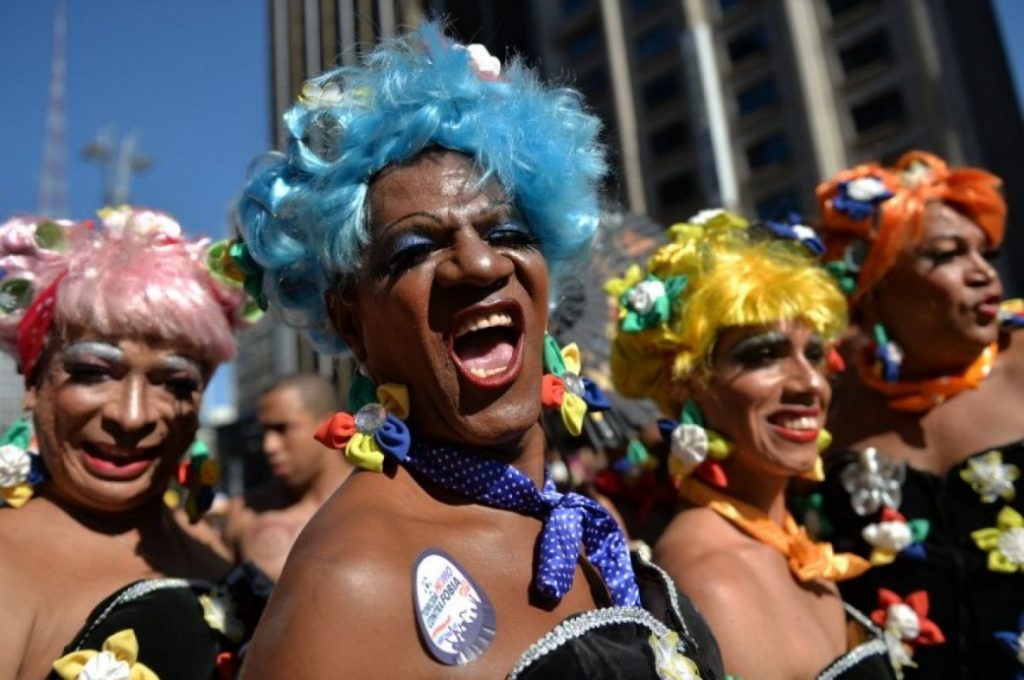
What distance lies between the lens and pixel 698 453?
2.66m

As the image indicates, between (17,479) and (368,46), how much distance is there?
1.51 m

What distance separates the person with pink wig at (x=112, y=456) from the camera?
2.09m

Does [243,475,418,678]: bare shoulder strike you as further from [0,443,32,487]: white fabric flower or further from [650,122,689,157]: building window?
[650,122,689,157]: building window

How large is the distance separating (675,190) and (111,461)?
1202 inches

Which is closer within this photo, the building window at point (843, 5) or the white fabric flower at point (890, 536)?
the white fabric flower at point (890, 536)

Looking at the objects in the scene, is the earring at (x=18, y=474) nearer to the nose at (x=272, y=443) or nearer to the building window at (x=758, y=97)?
the nose at (x=272, y=443)

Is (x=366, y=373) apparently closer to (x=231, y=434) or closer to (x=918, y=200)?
(x=918, y=200)

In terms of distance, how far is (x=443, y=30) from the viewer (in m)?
2.02

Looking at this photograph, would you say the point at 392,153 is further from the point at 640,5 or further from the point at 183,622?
the point at 640,5

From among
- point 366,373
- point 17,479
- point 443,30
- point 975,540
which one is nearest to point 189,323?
point 17,479

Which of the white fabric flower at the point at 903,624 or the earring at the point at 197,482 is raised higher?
the earring at the point at 197,482

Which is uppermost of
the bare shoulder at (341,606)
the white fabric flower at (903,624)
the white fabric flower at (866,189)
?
the white fabric flower at (866,189)

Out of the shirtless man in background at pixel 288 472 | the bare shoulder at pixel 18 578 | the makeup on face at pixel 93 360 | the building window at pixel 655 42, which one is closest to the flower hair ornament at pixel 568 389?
the makeup on face at pixel 93 360

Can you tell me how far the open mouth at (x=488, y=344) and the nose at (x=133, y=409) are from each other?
1.17 metres
